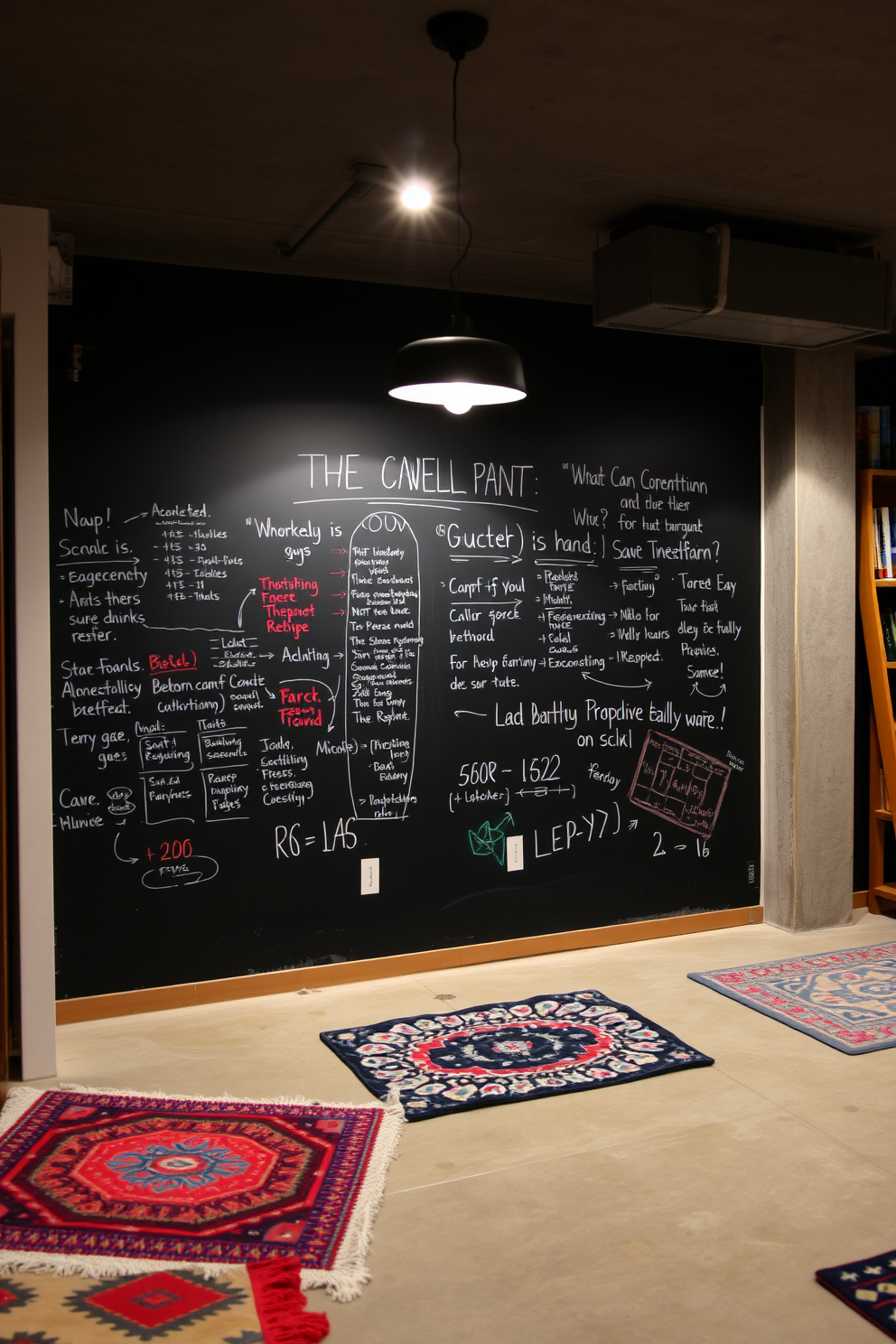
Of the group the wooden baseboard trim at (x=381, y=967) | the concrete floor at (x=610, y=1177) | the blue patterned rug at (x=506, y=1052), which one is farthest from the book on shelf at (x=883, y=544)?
the blue patterned rug at (x=506, y=1052)

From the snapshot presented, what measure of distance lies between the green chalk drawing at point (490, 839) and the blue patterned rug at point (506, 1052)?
670 mm

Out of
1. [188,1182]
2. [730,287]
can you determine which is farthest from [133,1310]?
[730,287]

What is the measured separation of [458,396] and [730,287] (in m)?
1.25

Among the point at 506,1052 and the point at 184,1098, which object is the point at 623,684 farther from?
the point at 184,1098

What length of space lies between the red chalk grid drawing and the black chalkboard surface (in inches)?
0.5

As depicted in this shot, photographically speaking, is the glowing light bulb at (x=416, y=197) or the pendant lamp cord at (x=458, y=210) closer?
the pendant lamp cord at (x=458, y=210)

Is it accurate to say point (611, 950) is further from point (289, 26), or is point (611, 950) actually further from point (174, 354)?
point (289, 26)

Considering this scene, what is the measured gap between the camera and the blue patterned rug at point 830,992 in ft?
12.0

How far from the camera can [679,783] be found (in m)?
4.83

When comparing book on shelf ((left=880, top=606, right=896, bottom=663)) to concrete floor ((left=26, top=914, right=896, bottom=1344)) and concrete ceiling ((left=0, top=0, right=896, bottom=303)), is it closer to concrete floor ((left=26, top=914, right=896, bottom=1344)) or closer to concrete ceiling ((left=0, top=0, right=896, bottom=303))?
concrete ceiling ((left=0, top=0, right=896, bottom=303))

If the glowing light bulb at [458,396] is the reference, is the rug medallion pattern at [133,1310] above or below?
Result: below

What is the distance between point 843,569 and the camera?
4.88 m

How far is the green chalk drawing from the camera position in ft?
14.6

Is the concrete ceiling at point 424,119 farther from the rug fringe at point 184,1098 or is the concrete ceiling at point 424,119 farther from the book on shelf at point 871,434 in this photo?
the rug fringe at point 184,1098
